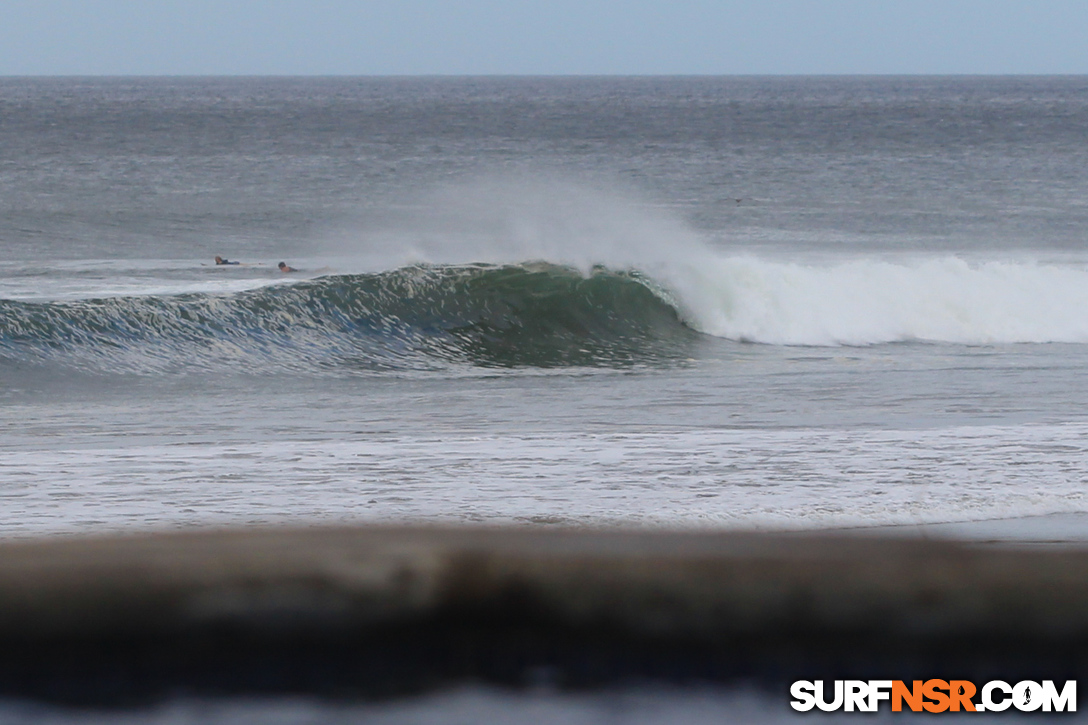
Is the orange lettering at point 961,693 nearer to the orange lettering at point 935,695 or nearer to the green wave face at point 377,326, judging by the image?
the orange lettering at point 935,695

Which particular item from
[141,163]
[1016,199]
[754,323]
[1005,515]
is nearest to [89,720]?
[1005,515]

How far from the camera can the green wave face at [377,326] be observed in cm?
1339

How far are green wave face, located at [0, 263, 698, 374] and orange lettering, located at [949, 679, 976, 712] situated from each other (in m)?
12.4

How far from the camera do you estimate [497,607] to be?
0.92m

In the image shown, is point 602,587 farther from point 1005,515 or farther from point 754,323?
point 754,323

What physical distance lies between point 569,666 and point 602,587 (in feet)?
0.38

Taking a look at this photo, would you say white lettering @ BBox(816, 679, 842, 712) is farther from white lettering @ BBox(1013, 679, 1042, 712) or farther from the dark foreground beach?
white lettering @ BBox(1013, 679, 1042, 712)

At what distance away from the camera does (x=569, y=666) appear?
38.9 inches

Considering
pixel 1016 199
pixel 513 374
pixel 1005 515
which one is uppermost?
pixel 1016 199

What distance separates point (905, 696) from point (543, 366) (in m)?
12.3

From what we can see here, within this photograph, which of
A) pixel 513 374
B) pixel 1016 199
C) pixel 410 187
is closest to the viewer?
pixel 513 374

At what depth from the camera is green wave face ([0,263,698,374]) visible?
13.4 metres

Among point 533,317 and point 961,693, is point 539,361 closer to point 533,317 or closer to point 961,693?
point 533,317

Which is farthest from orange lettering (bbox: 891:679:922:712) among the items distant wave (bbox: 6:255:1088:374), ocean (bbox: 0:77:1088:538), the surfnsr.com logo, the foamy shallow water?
distant wave (bbox: 6:255:1088:374)
